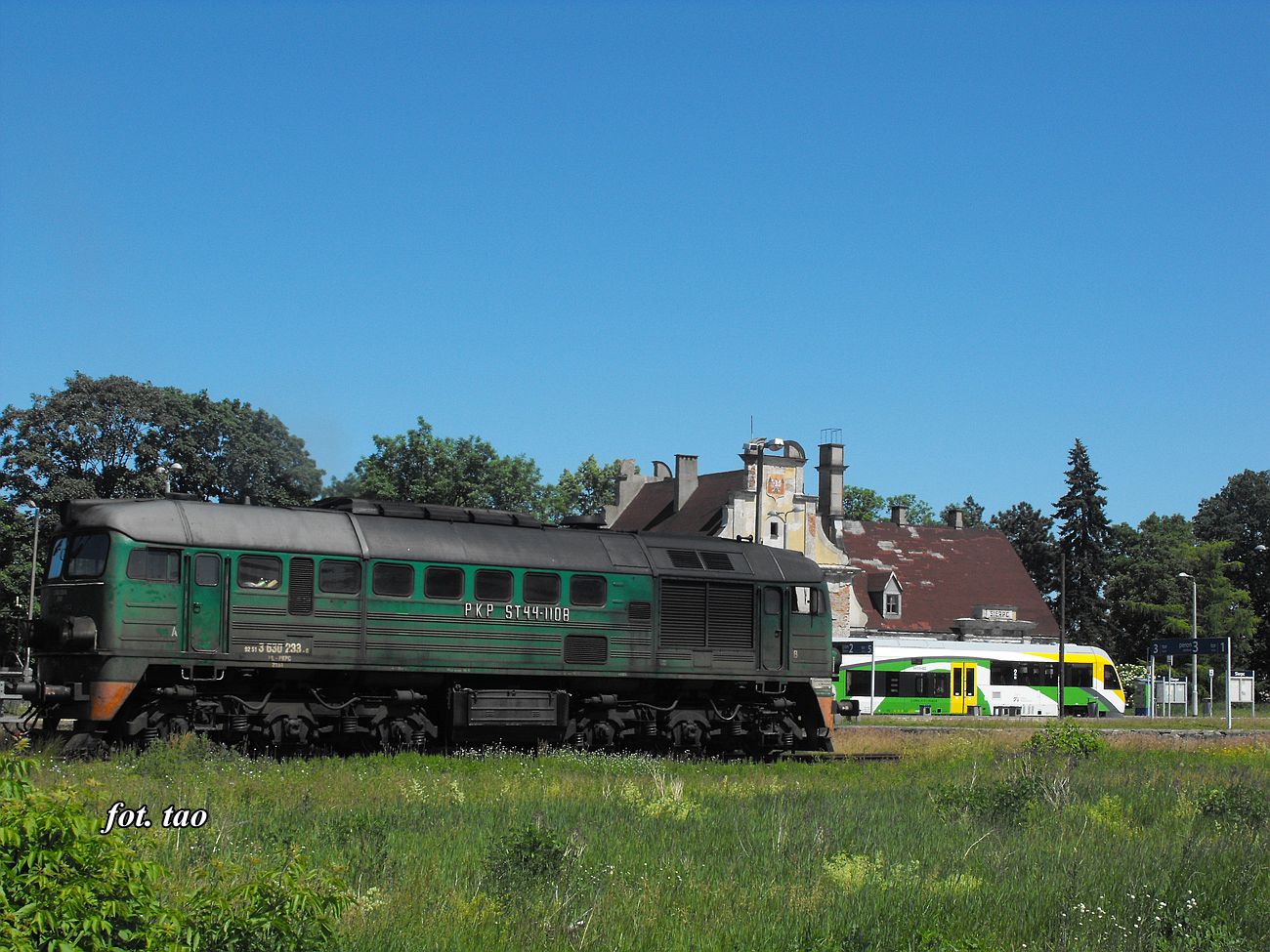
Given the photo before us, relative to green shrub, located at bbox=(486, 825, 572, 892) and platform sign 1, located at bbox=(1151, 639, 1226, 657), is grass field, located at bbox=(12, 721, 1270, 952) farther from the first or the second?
platform sign 1, located at bbox=(1151, 639, 1226, 657)

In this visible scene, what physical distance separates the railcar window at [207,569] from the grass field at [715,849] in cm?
302

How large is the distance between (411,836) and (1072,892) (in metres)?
7.01

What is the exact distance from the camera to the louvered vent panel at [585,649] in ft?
88.4

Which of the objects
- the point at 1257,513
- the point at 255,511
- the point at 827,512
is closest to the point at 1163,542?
the point at 1257,513

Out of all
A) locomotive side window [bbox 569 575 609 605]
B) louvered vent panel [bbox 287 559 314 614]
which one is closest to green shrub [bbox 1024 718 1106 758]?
locomotive side window [bbox 569 575 609 605]

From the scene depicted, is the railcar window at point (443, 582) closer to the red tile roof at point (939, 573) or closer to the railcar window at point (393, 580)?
the railcar window at point (393, 580)

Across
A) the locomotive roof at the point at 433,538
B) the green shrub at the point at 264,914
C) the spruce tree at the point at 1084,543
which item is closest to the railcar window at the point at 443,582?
the locomotive roof at the point at 433,538

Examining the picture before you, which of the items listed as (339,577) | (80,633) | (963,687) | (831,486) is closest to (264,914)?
(80,633)

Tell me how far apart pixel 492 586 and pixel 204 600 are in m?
5.44

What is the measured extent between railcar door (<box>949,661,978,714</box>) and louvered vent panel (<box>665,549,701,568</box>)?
34.3 meters

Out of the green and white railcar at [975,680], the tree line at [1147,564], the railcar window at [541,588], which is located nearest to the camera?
the railcar window at [541,588]

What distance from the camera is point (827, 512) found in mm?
77875

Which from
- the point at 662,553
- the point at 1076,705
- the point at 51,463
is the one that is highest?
the point at 51,463

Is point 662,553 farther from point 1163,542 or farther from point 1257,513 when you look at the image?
point 1257,513
